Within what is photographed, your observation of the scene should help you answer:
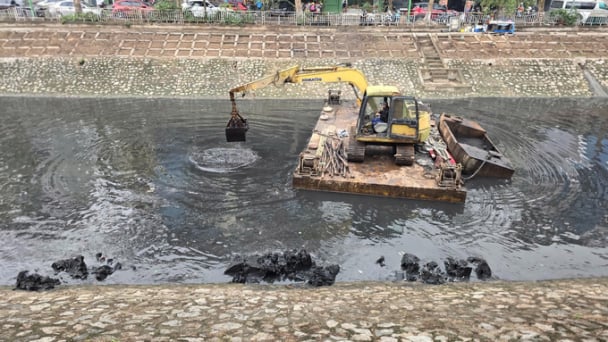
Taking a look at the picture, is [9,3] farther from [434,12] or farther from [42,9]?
[434,12]

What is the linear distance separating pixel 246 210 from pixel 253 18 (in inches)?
864

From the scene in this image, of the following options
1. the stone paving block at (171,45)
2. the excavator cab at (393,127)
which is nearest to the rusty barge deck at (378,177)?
the excavator cab at (393,127)

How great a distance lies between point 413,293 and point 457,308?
1006 mm

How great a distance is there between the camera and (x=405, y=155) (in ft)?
39.3

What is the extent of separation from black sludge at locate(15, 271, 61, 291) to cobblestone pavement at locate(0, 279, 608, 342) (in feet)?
0.76

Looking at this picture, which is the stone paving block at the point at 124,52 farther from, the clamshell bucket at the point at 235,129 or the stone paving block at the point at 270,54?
the clamshell bucket at the point at 235,129

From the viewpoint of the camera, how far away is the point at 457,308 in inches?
254

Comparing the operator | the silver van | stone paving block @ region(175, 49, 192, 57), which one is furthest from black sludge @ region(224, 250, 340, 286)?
the silver van

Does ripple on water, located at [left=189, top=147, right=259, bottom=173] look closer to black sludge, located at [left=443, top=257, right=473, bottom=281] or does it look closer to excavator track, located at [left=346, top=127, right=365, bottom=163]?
excavator track, located at [left=346, top=127, right=365, bottom=163]

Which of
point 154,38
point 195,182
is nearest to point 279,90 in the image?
point 154,38

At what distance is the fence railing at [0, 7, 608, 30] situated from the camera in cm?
2803

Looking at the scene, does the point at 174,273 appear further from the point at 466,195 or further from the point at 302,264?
the point at 466,195

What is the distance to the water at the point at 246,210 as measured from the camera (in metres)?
8.85

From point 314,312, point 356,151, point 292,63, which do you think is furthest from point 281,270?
point 292,63
